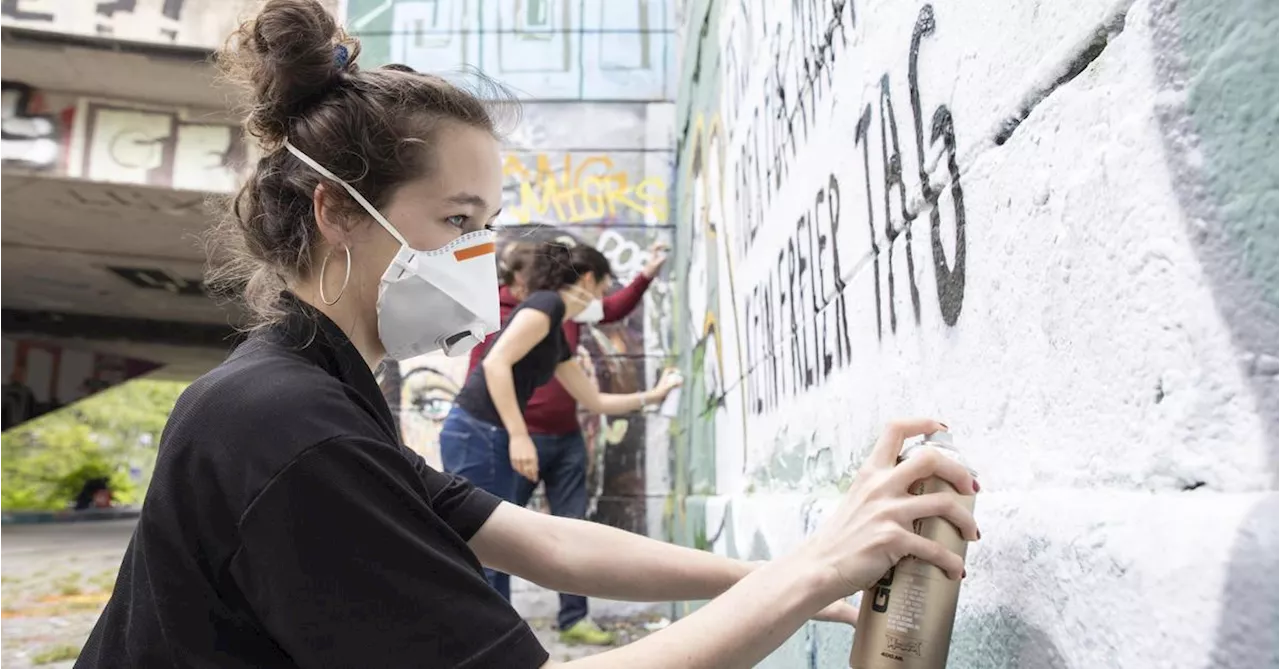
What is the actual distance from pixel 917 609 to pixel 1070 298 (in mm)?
368

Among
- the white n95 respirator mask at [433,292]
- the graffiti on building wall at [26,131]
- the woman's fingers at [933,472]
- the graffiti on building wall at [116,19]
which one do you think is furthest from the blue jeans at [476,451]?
the graffiti on building wall at [26,131]

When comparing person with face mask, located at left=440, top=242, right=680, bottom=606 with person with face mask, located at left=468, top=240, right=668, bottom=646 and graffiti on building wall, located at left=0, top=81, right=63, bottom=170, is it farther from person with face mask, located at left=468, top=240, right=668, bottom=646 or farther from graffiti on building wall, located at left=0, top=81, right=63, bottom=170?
graffiti on building wall, located at left=0, top=81, right=63, bottom=170

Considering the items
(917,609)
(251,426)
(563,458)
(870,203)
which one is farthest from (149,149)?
(917,609)

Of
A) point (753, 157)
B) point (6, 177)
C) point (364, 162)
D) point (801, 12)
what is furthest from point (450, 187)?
point (6, 177)

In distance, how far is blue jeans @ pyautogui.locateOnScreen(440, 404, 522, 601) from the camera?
142 inches

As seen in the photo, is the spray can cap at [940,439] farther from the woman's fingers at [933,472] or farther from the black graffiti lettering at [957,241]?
the black graffiti lettering at [957,241]

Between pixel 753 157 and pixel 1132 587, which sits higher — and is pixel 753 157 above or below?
above

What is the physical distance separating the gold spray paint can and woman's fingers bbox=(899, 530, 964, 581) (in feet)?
0.04

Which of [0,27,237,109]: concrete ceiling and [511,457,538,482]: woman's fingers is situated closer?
[511,457,538,482]: woman's fingers

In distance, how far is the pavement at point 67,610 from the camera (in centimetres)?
418

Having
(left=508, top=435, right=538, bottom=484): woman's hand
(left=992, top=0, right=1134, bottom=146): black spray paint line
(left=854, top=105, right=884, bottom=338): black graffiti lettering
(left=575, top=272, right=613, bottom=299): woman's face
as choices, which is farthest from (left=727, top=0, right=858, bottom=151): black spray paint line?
(left=508, top=435, right=538, bottom=484): woman's hand

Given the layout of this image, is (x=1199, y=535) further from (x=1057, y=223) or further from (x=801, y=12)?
(x=801, y=12)

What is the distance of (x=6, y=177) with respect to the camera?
7062 millimetres

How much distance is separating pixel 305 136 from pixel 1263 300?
4.16ft
